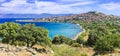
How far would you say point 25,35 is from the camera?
61000mm

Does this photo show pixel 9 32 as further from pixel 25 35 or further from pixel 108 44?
pixel 108 44

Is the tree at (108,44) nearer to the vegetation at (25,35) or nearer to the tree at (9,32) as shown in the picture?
the vegetation at (25,35)

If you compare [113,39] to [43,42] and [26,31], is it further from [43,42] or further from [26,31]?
[26,31]

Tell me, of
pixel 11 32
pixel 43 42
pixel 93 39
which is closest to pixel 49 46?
pixel 43 42

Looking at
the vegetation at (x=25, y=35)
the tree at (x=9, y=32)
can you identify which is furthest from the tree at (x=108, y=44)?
the tree at (x=9, y=32)

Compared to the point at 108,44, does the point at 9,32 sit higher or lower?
higher

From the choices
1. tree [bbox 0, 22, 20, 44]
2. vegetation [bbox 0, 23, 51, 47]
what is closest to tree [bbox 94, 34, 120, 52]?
vegetation [bbox 0, 23, 51, 47]

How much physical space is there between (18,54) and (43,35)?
13.6 m

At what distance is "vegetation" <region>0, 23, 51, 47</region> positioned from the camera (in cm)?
6000

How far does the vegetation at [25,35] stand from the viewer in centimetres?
6000

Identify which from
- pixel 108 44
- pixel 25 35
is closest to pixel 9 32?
pixel 25 35

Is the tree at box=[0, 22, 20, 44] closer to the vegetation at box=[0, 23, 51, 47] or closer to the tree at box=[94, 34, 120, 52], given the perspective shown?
the vegetation at box=[0, 23, 51, 47]

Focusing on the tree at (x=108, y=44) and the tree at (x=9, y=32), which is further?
the tree at (x=9, y=32)

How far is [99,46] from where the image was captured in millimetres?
59438
